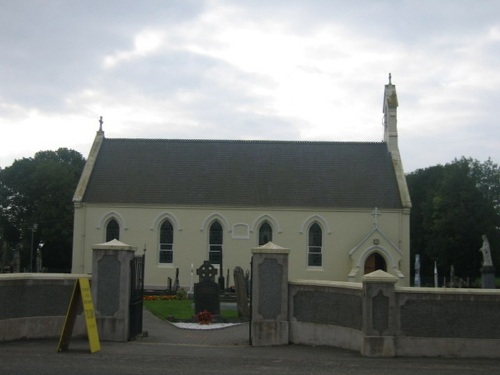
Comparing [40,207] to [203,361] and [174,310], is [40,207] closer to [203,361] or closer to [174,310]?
[174,310]

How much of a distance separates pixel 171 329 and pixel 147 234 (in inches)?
862

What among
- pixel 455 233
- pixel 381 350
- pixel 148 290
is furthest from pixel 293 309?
pixel 455 233

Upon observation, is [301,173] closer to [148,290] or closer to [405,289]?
[148,290]

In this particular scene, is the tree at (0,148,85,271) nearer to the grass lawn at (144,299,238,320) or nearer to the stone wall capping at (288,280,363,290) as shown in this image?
the grass lawn at (144,299,238,320)

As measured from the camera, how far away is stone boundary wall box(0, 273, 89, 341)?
16047 millimetres

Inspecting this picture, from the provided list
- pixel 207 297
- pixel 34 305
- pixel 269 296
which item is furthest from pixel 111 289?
pixel 207 297

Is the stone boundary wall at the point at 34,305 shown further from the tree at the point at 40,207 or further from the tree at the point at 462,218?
the tree at the point at 462,218

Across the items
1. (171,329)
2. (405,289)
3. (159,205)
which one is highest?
(159,205)

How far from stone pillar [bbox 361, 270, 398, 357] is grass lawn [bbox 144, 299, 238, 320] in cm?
880

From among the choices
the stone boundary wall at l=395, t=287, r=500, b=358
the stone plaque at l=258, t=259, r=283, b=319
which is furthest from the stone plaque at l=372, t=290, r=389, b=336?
the stone plaque at l=258, t=259, r=283, b=319

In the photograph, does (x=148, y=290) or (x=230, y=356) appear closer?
(x=230, y=356)

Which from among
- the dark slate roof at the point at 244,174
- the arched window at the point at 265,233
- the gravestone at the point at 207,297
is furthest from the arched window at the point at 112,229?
the gravestone at the point at 207,297

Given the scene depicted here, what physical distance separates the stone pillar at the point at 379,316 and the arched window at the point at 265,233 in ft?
87.7

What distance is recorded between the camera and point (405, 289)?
1482 cm
